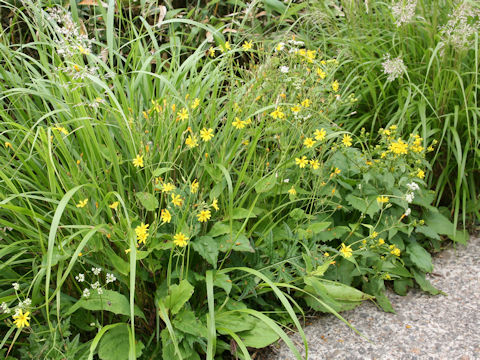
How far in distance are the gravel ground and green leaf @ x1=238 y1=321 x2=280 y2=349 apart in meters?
0.13

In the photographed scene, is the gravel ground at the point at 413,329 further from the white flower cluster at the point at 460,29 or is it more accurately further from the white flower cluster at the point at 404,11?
the white flower cluster at the point at 404,11

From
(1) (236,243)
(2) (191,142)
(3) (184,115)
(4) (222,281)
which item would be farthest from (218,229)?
(3) (184,115)

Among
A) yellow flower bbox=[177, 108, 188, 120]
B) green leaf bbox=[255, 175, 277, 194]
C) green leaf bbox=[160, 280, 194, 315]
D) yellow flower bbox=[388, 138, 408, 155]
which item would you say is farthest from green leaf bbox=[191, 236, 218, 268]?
yellow flower bbox=[388, 138, 408, 155]

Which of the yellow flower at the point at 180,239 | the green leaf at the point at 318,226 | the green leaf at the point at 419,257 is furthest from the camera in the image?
the green leaf at the point at 419,257

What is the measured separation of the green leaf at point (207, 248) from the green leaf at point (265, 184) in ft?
0.85

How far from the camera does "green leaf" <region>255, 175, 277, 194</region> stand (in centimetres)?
179

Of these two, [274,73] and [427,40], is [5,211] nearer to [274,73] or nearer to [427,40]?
[274,73]

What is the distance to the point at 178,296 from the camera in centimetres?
157

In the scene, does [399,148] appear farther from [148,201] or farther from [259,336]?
[148,201]

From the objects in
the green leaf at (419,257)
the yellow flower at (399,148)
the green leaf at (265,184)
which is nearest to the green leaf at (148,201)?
the green leaf at (265,184)

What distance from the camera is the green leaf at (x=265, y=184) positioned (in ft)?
5.87

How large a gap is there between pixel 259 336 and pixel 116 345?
19.1 inches

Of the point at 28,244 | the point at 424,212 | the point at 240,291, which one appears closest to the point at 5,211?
the point at 28,244

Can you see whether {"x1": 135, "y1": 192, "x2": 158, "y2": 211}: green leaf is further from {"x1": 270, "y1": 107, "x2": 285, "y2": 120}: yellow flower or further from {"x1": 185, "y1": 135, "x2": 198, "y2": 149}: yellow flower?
{"x1": 270, "y1": 107, "x2": 285, "y2": 120}: yellow flower
